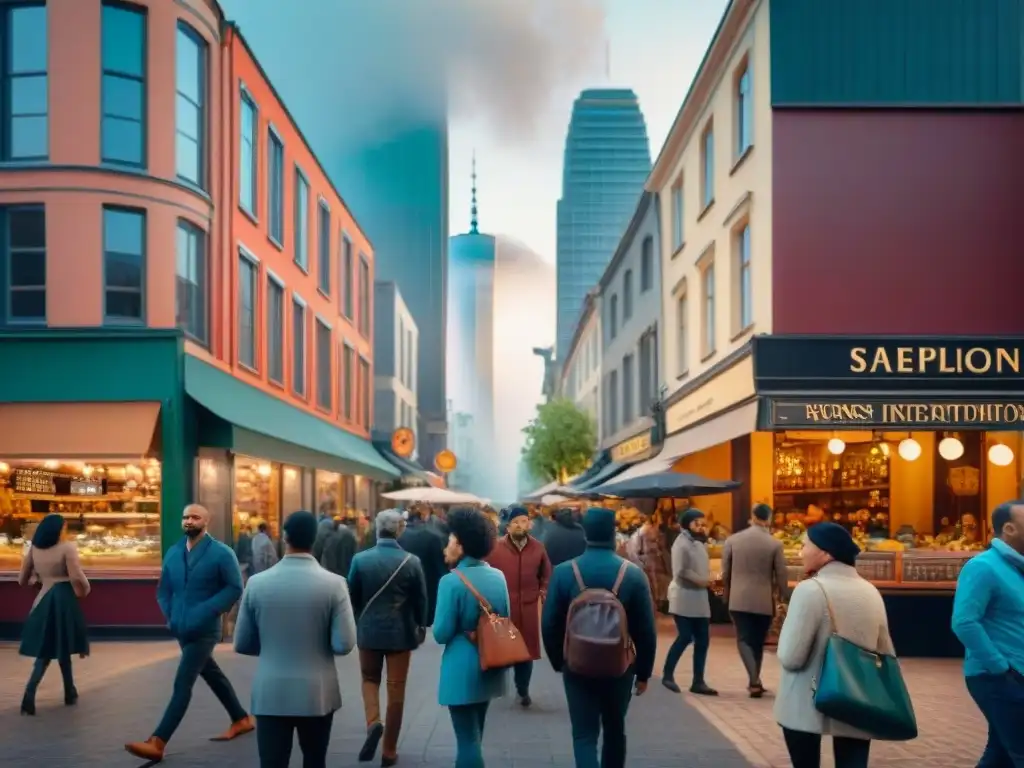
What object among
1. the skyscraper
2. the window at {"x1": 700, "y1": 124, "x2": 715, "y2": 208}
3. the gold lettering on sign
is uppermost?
the skyscraper

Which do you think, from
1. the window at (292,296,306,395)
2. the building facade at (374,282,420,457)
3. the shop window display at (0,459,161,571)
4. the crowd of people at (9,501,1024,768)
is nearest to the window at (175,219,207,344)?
the shop window display at (0,459,161,571)

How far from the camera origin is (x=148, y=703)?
10.4 m

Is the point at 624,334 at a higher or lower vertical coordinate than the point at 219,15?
lower

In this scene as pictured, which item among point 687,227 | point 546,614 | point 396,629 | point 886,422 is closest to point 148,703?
point 396,629

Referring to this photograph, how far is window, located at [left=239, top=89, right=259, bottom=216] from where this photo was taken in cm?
2181

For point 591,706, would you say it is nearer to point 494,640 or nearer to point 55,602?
point 494,640

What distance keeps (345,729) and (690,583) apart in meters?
3.80

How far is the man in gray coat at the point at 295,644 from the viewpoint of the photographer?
5.67 m

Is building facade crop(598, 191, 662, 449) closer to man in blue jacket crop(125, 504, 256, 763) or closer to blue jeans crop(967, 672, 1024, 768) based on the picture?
man in blue jacket crop(125, 504, 256, 763)

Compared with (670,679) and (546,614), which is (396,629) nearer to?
(546,614)

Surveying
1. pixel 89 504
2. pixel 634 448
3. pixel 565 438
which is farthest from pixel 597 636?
pixel 565 438

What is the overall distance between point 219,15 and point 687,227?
10083 mm

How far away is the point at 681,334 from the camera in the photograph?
977 inches

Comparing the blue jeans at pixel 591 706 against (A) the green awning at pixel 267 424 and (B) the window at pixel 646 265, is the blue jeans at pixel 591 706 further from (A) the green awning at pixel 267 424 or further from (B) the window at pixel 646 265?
(B) the window at pixel 646 265
